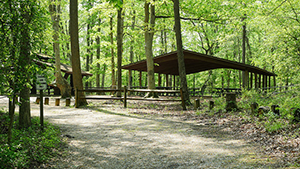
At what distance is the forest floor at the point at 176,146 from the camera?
4.14 meters

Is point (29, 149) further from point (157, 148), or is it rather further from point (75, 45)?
point (75, 45)

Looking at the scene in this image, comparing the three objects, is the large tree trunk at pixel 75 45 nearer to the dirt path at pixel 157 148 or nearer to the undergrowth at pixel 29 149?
the dirt path at pixel 157 148

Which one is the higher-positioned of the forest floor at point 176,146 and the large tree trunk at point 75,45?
the large tree trunk at point 75,45

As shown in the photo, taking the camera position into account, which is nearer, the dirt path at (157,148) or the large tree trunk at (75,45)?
the dirt path at (157,148)

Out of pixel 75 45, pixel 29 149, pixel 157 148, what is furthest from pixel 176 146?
pixel 75 45

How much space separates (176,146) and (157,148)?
0.47 m

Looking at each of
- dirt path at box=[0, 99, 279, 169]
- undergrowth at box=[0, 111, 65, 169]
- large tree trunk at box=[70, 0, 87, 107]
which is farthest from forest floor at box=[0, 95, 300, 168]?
large tree trunk at box=[70, 0, 87, 107]

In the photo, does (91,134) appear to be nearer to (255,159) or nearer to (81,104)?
(255,159)

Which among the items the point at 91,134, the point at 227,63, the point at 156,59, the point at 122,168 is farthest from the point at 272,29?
the point at 122,168

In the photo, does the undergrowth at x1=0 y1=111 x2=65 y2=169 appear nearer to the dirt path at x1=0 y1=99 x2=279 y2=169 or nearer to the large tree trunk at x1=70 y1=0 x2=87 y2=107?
the dirt path at x1=0 y1=99 x2=279 y2=169

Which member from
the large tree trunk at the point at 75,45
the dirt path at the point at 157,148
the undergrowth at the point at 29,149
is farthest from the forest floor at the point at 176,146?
the large tree trunk at the point at 75,45

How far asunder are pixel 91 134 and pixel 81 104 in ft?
22.3

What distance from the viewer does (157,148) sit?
515cm

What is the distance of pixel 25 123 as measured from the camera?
6066 millimetres
